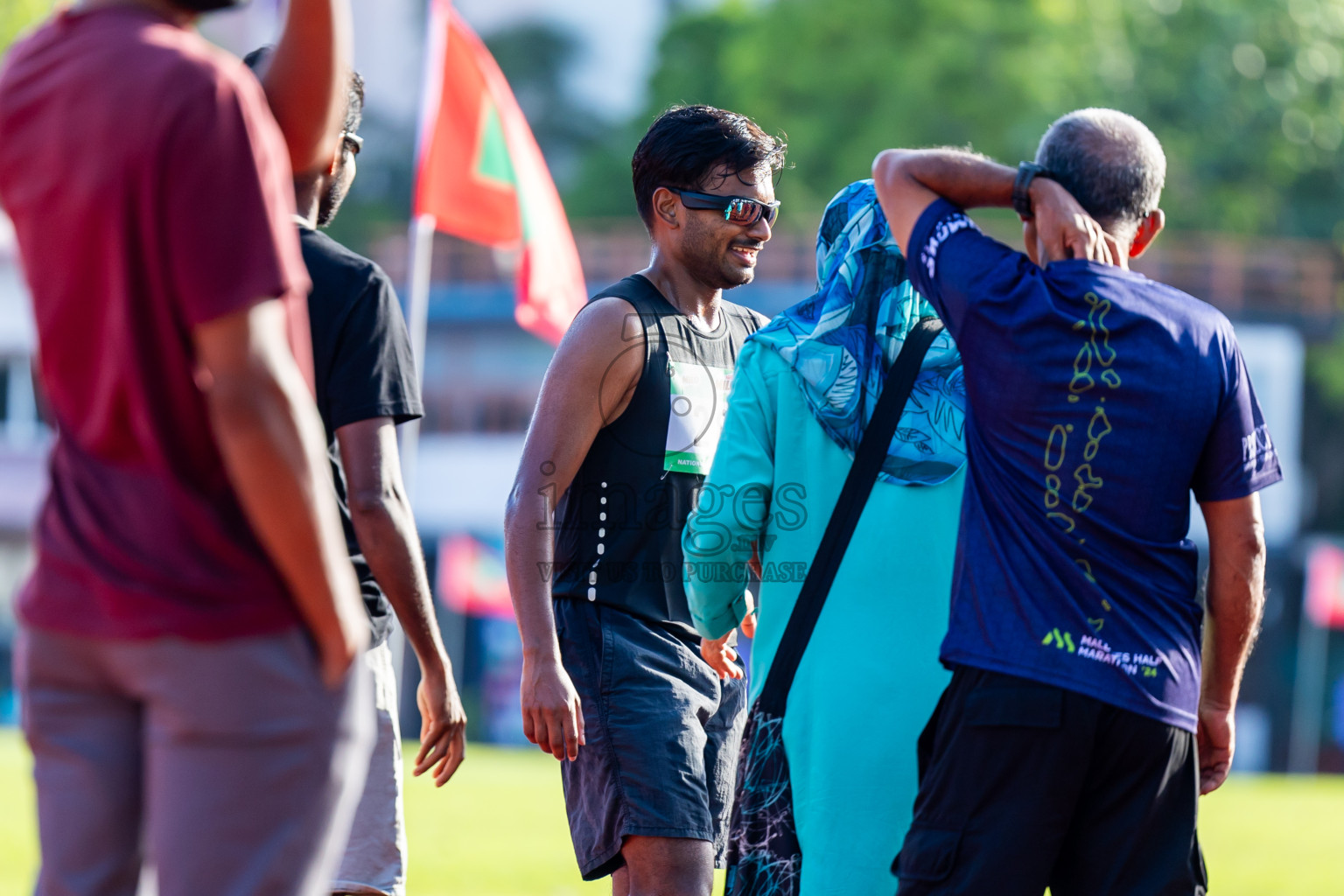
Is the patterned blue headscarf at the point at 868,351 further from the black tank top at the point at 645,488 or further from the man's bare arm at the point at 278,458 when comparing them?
the man's bare arm at the point at 278,458

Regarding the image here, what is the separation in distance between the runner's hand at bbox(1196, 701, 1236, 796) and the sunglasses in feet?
6.26

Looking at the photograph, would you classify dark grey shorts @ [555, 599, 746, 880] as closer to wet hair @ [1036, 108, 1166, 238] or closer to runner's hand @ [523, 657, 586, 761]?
runner's hand @ [523, 657, 586, 761]

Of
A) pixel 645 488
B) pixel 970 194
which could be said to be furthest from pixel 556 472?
pixel 970 194

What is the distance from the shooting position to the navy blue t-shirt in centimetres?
280

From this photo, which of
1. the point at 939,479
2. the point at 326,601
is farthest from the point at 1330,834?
the point at 326,601

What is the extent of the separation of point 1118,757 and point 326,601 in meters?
1.53

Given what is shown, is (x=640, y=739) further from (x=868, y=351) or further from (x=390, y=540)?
(x=868, y=351)

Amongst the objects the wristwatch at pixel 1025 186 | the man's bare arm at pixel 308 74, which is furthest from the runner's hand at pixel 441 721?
the wristwatch at pixel 1025 186

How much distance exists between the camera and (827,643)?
3.19 meters

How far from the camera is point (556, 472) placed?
4016mm

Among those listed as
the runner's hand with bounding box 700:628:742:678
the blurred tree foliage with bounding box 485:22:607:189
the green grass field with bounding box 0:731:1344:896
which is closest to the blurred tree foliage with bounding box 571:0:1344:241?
the blurred tree foliage with bounding box 485:22:607:189

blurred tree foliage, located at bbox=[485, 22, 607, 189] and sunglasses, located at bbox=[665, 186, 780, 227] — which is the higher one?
blurred tree foliage, located at bbox=[485, 22, 607, 189]

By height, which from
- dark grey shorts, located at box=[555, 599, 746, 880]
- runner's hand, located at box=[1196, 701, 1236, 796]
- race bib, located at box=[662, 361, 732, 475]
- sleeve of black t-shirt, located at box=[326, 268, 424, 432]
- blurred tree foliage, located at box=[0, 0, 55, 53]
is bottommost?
dark grey shorts, located at box=[555, 599, 746, 880]

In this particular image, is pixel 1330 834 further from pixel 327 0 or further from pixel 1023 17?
pixel 1023 17
